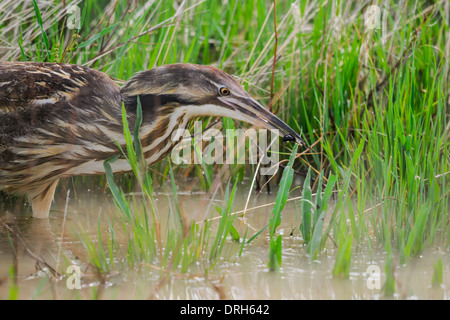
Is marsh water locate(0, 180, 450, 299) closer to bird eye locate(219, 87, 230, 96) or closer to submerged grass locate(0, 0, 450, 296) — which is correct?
submerged grass locate(0, 0, 450, 296)

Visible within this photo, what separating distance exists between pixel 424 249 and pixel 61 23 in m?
2.63

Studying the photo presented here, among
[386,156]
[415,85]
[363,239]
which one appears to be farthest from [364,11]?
[363,239]

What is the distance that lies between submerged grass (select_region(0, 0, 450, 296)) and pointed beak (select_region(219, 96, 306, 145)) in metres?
0.25

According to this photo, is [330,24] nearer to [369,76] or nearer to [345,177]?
[369,76]

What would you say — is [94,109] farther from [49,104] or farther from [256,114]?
[256,114]

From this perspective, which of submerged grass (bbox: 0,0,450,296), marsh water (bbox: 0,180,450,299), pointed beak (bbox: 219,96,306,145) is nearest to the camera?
marsh water (bbox: 0,180,450,299)

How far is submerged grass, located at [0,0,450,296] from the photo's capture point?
3084 millimetres

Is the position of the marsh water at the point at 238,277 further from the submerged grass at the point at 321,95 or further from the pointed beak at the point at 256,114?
the pointed beak at the point at 256,114

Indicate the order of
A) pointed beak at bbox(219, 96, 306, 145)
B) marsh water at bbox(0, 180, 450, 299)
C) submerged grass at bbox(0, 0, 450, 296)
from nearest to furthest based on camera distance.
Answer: marsh water at bbox(0, 180, 450, 299) < submerged grass at bbox(0, 0, 450, 296) < pointed beak at bbox(219, 96, 306, 145)

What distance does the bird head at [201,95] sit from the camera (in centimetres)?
332

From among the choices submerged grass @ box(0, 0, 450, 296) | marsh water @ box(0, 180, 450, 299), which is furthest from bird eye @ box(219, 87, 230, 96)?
marsh water @ box(0, 180, 450, 299)

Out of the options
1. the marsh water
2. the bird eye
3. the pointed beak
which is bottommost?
the marsh water

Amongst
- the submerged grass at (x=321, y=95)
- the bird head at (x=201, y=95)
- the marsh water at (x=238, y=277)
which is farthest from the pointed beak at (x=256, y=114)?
the marsh water at (x=238, y=277)

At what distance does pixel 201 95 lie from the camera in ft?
11.0
